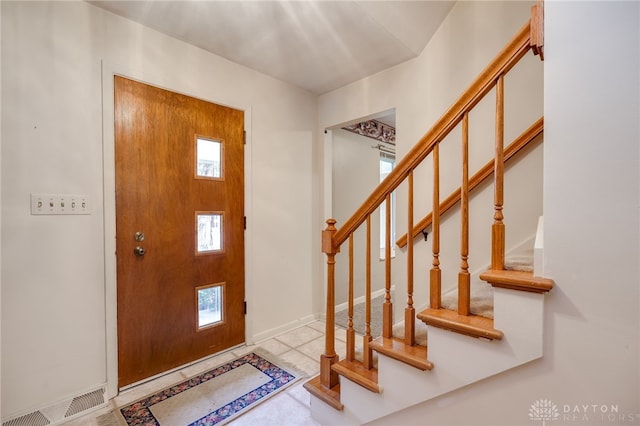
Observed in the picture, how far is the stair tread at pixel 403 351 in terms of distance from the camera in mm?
1086

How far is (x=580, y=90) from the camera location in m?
0.80

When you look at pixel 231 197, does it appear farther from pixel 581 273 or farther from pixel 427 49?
pixel 581 273

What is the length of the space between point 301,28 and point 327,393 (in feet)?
7.41

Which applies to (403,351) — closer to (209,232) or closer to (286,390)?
(286,390)

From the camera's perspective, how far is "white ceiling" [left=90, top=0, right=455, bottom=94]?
173 centimetres

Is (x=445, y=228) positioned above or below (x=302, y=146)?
below

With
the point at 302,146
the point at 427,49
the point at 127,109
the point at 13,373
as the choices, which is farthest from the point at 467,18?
the point at 13,373

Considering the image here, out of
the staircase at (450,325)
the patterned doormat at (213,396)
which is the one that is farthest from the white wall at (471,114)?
the patterned doormat at (213,396)

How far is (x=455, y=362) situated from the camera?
1.03 metres

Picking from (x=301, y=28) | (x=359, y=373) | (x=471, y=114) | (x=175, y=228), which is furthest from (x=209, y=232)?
(x=471, y=114)

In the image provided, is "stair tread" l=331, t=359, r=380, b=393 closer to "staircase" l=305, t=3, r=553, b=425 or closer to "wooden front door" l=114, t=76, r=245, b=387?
"staircase" l=305, t=3, r=553, b=425

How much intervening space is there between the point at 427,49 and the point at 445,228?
1389 millimetres

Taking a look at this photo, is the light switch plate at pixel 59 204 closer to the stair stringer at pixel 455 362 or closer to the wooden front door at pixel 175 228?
the wooden front door at pixel 175 228

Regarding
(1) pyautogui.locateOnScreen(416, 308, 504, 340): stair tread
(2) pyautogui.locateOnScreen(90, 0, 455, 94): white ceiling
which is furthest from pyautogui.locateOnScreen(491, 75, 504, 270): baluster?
(2) pyautogui.locateOnScreen(90, 0, 455, 94): white ceiling
